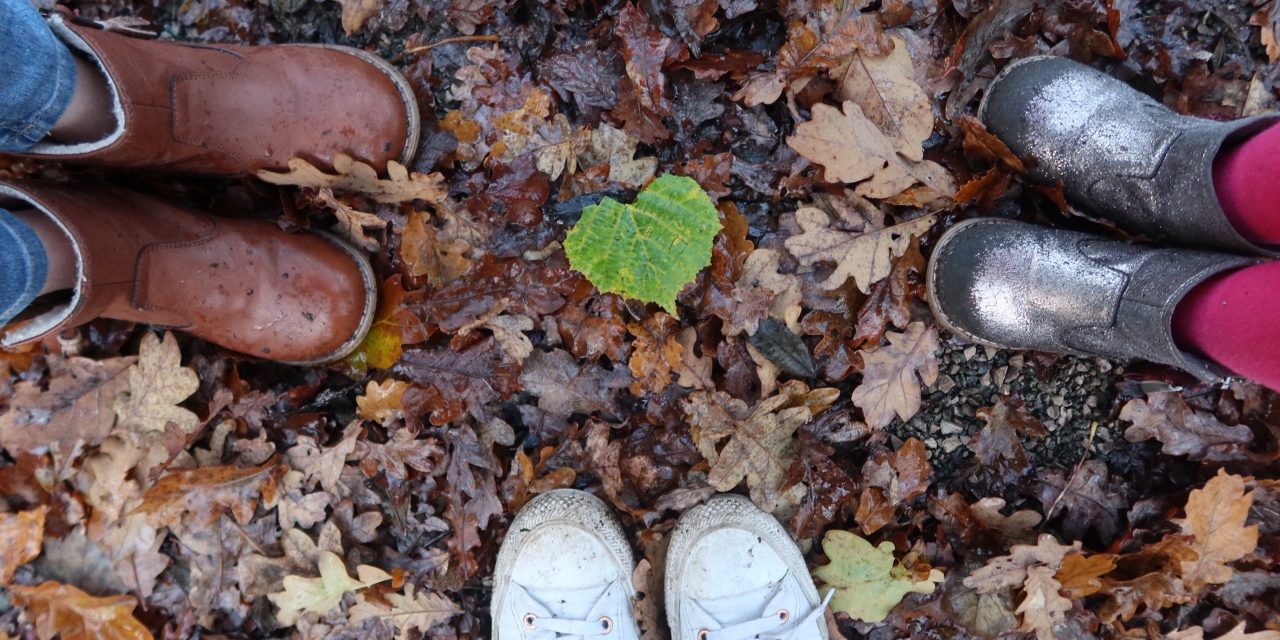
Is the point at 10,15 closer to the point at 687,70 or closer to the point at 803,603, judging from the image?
the point at 687,70

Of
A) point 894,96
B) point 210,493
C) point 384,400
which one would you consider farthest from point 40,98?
point 894,96

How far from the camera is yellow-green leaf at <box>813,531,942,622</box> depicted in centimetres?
203

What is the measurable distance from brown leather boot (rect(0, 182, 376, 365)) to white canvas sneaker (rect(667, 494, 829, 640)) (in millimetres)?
1171

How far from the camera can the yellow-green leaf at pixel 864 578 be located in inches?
79.8

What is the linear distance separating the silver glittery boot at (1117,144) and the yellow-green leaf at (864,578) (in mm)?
1112

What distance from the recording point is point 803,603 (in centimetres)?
206

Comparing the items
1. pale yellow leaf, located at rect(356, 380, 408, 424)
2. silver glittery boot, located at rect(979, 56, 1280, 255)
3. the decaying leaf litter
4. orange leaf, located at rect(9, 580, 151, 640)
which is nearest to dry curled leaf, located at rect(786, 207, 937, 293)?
the decaying leaf litter

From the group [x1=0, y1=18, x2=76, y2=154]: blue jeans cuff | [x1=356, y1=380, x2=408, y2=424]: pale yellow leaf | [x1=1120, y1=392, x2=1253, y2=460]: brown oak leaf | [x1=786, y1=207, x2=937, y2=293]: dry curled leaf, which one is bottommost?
[x1=1120, y1=392, x2=1253, y2=460]: brown oak leaf

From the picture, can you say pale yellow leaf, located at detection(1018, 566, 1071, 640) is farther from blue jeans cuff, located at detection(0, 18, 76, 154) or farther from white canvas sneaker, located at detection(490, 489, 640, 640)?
blue jeans cuff, located at detection(0, 18, 76, 154)

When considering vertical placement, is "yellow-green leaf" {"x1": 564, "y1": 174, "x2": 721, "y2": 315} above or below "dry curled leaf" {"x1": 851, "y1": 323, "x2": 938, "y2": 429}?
above

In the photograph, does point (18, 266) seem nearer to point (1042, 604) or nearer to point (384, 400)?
point (384, 400)

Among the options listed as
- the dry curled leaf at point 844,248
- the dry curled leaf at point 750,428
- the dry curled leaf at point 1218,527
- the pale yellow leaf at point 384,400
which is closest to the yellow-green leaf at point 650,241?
the dry curled leaf at point 844,248

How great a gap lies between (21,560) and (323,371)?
120cm

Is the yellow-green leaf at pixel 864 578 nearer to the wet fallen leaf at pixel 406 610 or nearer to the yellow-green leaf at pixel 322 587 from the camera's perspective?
the wet fallen leaf at pixel 406 610
